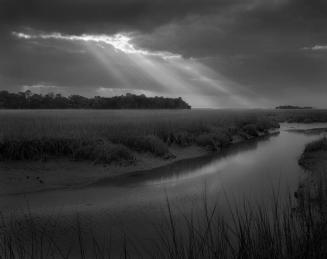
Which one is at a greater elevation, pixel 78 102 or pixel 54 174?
pixel 78 102

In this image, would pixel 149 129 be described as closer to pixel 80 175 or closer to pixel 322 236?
pixel 80 175

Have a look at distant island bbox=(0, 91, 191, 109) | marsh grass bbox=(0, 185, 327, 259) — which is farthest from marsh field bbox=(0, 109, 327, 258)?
distant island bbox=(0, 91, 191, 109)

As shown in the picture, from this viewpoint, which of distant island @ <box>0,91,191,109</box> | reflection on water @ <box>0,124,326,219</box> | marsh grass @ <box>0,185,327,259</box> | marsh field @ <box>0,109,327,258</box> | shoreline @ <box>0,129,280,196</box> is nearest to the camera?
marsh grass @ <box>0,185,327,259</box>

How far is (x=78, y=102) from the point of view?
265ft

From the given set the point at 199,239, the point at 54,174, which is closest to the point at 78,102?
the point at 54,174

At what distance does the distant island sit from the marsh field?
58049mm

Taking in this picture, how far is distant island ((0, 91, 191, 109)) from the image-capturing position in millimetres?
70438

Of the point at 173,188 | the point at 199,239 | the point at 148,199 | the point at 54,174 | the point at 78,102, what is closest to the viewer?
the point at 199,239

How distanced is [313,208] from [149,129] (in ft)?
45.1

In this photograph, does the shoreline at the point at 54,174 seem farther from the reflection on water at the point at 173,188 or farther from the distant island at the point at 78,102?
the distant island at the point at 78,102

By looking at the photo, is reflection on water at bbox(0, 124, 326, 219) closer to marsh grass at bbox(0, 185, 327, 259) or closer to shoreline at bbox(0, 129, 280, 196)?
shoreline at bbox(0, 129, 280, 196)

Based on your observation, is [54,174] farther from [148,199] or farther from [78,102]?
[78,102]

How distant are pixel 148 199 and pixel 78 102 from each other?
2923 inches

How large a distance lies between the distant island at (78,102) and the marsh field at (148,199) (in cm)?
5805
